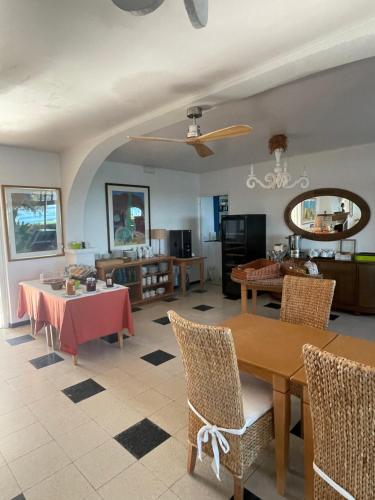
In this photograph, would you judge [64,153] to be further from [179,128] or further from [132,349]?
[132,349]

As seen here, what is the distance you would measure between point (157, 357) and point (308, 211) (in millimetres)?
3597

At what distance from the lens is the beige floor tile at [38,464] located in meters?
1.69

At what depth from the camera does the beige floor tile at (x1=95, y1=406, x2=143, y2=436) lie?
6.79 feet

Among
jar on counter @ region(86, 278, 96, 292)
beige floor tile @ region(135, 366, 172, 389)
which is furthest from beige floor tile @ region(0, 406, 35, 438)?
jar on counter @ region(86, 278, 96, 292)

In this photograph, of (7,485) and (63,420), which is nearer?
(7,485)

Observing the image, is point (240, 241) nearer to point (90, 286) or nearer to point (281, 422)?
point (90, 286)

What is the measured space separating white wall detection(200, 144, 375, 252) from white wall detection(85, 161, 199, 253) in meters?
0.51

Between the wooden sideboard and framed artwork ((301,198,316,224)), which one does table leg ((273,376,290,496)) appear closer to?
the wooden sideboard

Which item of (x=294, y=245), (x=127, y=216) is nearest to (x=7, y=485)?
(x=127, y=216)

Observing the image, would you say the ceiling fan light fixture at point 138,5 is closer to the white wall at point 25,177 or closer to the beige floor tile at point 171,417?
the beige floor tile at point 171,417

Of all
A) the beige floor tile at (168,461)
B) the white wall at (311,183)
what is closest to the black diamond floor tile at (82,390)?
the beige floor tile at (168,461)

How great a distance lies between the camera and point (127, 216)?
17.3ft

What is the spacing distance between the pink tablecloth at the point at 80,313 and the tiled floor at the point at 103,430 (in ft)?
0.94

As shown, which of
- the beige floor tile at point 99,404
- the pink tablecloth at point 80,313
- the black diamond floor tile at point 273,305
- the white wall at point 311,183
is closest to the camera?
the beige floor tile at point 99,404
